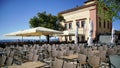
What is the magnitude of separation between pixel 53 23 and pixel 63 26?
16.4 ft

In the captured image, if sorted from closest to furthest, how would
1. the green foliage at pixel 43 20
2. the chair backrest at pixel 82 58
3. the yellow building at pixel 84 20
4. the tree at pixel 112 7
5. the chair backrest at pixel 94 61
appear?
the chair backrest at pixel 94 61 → the chair backrest at pixel 82 58 → the tree at pixel 112 7 → the green foliage at pixel 43 20 → the yellow building at pixel 84 20

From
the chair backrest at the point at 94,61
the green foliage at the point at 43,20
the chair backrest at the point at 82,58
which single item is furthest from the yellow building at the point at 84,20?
the chair backrest at the point at 94,61

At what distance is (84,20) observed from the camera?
1321 inches

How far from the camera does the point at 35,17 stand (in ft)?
105

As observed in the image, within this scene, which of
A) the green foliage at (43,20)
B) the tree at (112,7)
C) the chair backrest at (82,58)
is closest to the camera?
the chair backrest at (82,58)

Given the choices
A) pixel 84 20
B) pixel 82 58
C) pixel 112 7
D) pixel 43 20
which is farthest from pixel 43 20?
pixel 82 58

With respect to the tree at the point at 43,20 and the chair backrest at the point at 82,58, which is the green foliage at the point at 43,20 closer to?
the tree at the point at 43,20

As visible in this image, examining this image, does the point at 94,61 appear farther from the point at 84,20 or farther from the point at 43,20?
the point at 84,20

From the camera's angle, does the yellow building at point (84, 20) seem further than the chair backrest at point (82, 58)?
Yes

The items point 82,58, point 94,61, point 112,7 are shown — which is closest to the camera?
point 94,61

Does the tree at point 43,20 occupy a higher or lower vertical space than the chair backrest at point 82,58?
higher

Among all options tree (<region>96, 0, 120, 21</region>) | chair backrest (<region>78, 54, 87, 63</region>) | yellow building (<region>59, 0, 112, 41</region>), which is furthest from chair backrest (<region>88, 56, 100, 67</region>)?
yellow building (<region>59, 0, 112, 41</region>)

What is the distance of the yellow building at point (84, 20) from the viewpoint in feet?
105

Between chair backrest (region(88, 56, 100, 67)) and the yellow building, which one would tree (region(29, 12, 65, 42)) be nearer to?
the yellow building
